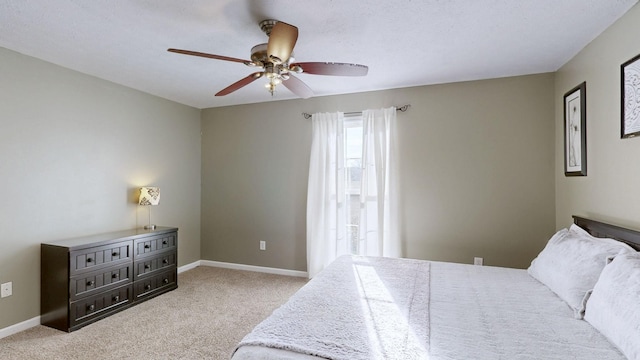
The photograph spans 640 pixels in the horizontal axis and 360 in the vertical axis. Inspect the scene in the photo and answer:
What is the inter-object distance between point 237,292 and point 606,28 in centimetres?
412

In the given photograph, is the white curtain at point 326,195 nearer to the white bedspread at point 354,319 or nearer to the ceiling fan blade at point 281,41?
the white bedspread at point 354,319

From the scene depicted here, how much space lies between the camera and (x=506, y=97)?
333 cm

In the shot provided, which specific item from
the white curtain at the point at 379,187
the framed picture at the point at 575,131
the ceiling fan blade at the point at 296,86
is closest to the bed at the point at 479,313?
the framed picture at the point at 575,131

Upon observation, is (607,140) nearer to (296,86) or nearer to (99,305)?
(296,86)

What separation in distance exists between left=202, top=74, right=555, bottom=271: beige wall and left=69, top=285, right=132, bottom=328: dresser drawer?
5.31 feet

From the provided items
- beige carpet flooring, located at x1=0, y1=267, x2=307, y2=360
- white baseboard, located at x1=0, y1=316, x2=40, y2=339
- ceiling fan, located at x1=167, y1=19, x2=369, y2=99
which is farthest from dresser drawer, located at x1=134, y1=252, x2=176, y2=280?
ceiling fan, located at x1=167, y1=19, x2=369, y2=99

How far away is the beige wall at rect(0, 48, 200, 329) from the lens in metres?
2.67

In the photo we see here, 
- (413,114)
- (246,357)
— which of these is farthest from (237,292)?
(413,114)

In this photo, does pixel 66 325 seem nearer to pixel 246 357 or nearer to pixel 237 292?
pixel 237 292

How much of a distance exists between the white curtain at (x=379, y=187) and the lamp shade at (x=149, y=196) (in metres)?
2.51

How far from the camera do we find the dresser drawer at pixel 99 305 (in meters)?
2.72

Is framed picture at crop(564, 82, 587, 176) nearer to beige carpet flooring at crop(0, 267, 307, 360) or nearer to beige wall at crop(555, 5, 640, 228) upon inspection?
beige wall at crop(555, 5, 640, 228)

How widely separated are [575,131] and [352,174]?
7.41ft

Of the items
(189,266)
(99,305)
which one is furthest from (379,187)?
(99,305)
